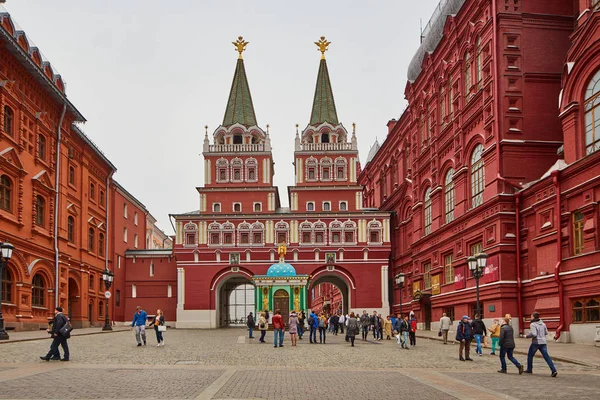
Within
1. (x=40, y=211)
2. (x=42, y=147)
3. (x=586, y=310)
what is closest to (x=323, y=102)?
(x=42, y=147)

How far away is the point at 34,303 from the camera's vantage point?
4153cm

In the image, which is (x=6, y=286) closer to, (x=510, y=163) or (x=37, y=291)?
(x=37, y=291)

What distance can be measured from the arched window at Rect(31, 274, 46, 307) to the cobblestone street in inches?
666

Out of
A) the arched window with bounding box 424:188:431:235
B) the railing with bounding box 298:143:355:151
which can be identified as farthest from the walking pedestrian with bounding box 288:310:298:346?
the railing with bounding box 298:143:355:151

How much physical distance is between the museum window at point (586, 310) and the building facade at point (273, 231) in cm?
3216

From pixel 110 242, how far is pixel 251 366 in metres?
43.1

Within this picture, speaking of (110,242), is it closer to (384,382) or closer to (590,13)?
(590,13)

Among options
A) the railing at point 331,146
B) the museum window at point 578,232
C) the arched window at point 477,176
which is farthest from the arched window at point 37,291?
the railing at point 331,146

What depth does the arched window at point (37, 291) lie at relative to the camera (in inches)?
1629

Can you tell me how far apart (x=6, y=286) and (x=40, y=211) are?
6701 millimetres

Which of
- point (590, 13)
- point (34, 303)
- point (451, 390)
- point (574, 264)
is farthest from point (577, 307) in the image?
point (34, 303)

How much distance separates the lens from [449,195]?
145 feet

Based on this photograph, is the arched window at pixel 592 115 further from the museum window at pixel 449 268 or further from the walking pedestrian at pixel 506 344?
the museum window at pixel 449 268

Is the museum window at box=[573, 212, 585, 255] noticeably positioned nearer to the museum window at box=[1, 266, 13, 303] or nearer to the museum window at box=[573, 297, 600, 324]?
the museum window at box=[573, 297, 600, 324]
